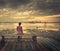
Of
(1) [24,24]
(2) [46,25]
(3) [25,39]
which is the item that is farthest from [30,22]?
(3) [25,39]

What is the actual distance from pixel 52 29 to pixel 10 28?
10.2 feet

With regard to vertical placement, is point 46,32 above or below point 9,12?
below

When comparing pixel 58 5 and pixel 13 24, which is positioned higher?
pixel 58 5

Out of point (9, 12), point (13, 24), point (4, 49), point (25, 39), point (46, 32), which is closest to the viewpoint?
point (4, 49)

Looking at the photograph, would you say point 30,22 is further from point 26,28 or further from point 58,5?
point 58,5

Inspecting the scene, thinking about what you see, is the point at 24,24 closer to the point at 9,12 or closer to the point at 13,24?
the point at 13,24

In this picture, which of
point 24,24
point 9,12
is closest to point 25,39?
point 24,24

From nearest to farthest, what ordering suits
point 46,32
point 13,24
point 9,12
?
point 46,32
point 13,24
point 9,12

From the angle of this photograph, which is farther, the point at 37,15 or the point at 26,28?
the point at 37,15

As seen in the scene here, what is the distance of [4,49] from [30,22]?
7.63 m

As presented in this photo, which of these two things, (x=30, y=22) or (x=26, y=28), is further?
(x=30, y=22)

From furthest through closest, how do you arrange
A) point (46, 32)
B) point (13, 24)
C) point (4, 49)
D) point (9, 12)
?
point (9, 12) < point (13, 24) < point (46, 32) < point (4, 49)

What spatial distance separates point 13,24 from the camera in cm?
1545

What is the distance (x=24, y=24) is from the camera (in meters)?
15.8
